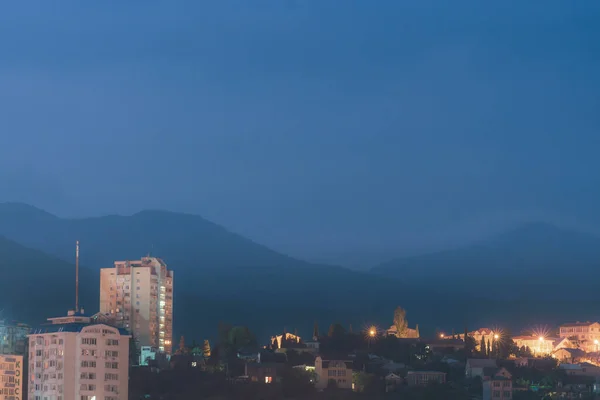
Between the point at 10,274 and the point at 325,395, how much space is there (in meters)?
69.3

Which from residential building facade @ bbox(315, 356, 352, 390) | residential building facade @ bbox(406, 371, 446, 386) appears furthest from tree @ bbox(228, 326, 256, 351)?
residential building facade @ bbox(406, 371, 446, 386)

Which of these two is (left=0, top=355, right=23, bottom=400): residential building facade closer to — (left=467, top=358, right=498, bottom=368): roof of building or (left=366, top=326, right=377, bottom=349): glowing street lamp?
(left=366, top=326, right=377, bottom=349): glowing street lamp

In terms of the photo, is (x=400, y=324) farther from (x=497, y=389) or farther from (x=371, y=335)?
(x=497, y=389)

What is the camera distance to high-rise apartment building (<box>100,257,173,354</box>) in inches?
3391

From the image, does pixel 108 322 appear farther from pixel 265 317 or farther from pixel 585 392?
pixel 265 317

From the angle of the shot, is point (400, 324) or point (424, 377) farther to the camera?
point (400, 324)

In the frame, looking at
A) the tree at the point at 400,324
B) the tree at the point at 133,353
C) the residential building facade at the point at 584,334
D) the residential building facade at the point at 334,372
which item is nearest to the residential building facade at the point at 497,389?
the residential building facade at the point at 334,372

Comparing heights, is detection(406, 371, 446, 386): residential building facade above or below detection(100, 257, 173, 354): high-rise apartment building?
below

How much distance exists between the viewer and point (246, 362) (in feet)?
254

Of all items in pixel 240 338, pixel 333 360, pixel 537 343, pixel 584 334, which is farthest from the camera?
pixel 584 334

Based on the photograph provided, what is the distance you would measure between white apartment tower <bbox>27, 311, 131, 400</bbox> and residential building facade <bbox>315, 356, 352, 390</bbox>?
14.4m

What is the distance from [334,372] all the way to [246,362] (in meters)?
5.57

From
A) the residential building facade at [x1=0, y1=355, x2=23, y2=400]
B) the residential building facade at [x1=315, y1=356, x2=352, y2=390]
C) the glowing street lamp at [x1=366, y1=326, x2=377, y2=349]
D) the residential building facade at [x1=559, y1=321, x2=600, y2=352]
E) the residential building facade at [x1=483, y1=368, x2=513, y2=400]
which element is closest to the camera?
the residential building facade at [x1=0, y1=355, x2=23, y2=400]

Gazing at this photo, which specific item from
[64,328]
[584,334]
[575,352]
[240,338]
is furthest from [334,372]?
[584,334]
